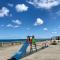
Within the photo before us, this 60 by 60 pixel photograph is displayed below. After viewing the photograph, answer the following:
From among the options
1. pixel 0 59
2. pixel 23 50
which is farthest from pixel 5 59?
pixel 23 50

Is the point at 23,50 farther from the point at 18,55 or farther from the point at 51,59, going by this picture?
the point at 51,59

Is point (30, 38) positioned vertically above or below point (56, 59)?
above

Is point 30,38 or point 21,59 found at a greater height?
point 30,38

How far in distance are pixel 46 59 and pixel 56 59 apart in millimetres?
976

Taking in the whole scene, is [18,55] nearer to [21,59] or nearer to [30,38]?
[21,59]

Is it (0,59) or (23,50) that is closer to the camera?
(0,59)

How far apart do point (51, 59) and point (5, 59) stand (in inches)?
174

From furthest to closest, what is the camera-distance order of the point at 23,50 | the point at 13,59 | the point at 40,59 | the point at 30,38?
the point at 30,38 < the point at 23,50 < the point at 40,59 < the point at 13,59

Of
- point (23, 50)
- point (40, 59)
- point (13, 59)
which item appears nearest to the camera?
point (13, 59)

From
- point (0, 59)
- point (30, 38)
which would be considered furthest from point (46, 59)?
point (30, 38)

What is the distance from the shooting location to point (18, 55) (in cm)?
1689

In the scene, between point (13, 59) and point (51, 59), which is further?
point (51, 59)

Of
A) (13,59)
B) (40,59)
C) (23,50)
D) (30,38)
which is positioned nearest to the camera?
(13,59)

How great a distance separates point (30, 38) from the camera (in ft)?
77.9
